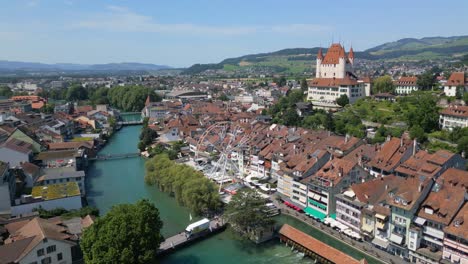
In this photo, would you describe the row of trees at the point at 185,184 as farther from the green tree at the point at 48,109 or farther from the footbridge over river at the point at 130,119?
the green tree at the point at 48,109

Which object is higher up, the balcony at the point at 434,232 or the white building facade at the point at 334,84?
the white building facade at the point at 334,84

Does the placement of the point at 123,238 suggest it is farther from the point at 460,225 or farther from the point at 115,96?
the point at 115,96

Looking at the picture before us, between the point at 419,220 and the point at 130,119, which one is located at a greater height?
the point at 419,220

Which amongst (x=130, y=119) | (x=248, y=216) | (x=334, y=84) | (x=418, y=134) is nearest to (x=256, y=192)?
(x=248, y=216)

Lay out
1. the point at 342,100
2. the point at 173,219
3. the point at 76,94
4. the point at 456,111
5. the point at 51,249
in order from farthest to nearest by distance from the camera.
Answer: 1. the point at 76,94
2. the point at 342,100
3. the point at 456,111
4. the point at 173,219
5. the point at 51,249

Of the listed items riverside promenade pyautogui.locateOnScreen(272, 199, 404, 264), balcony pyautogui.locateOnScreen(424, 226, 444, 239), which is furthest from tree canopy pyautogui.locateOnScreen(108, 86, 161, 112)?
balcony pyautogui.locateOnScreen(424, 226, 444, 239)

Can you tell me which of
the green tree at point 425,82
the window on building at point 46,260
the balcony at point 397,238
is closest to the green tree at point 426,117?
the green tree at point 425,82
